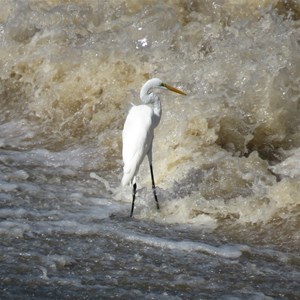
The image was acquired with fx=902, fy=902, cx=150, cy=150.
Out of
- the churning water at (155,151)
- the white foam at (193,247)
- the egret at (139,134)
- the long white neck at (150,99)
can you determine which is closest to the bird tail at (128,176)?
the egret at (139,134)

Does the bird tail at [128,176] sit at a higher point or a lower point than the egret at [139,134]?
lower

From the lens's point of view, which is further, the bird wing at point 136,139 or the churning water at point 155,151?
the bird wing at point 136,139

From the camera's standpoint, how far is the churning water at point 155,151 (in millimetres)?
4809

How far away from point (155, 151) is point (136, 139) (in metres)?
0.92

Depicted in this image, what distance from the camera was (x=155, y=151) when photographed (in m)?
6.74

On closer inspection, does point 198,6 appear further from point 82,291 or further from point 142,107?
point 82,291

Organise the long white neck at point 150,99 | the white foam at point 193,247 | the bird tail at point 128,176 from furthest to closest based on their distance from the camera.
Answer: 1. the long white neck at point 150,99
2. the bird tail at point 128,176
3. the white foam at point 193,247

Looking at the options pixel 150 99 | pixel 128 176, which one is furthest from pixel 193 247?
pixel 150 99

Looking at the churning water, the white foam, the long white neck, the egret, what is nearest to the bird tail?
the egret

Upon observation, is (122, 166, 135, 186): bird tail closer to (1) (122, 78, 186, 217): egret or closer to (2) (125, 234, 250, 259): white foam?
(1) (122, 78, 186, 217): egret

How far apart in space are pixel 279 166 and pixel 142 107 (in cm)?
112

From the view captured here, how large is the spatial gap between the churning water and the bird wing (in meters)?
0.31

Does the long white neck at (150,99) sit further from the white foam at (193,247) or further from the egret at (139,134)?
the white foam at (193,247)

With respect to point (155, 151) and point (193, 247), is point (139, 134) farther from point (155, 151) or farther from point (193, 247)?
point (193, 247)
